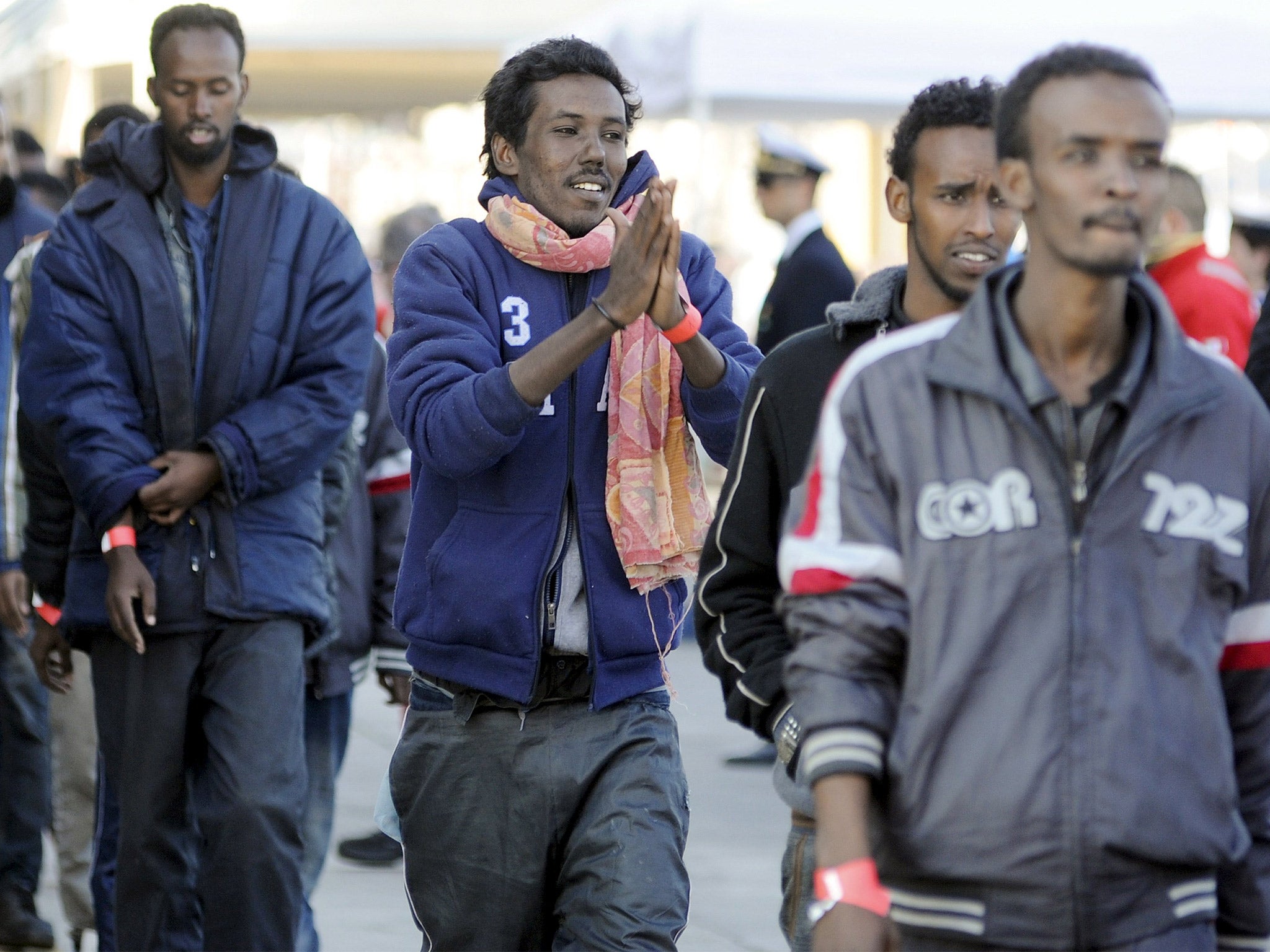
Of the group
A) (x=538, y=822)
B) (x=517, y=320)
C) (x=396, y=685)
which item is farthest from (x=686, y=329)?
(x=396, y=685)

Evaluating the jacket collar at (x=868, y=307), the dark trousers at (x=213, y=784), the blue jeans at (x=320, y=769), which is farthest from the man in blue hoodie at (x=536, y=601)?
the blue jeans at (x=320, y=769)

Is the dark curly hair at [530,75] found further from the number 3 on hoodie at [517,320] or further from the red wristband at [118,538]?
the red wristband at [118,538]

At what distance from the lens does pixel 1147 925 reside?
2.57 metres

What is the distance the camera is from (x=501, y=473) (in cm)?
390

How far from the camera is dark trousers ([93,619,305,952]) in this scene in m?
4.74

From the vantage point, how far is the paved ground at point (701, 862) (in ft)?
20.3

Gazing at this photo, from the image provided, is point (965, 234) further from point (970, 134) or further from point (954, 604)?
point (954, 604)

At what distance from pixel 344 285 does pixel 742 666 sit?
2.27 metres

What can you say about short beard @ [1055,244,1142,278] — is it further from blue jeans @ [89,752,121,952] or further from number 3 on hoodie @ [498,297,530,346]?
blue jeans @ [89,752,121,952]

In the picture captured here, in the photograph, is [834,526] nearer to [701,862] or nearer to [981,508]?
[981,508]

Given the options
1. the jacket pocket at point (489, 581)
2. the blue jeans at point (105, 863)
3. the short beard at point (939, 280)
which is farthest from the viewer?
the blue jeans at point (105, 863)

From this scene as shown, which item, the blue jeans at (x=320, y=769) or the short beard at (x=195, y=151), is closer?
the short beard at (x=195, y=151)

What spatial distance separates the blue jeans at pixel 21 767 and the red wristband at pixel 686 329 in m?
3.32

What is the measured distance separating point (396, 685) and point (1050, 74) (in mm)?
3865
